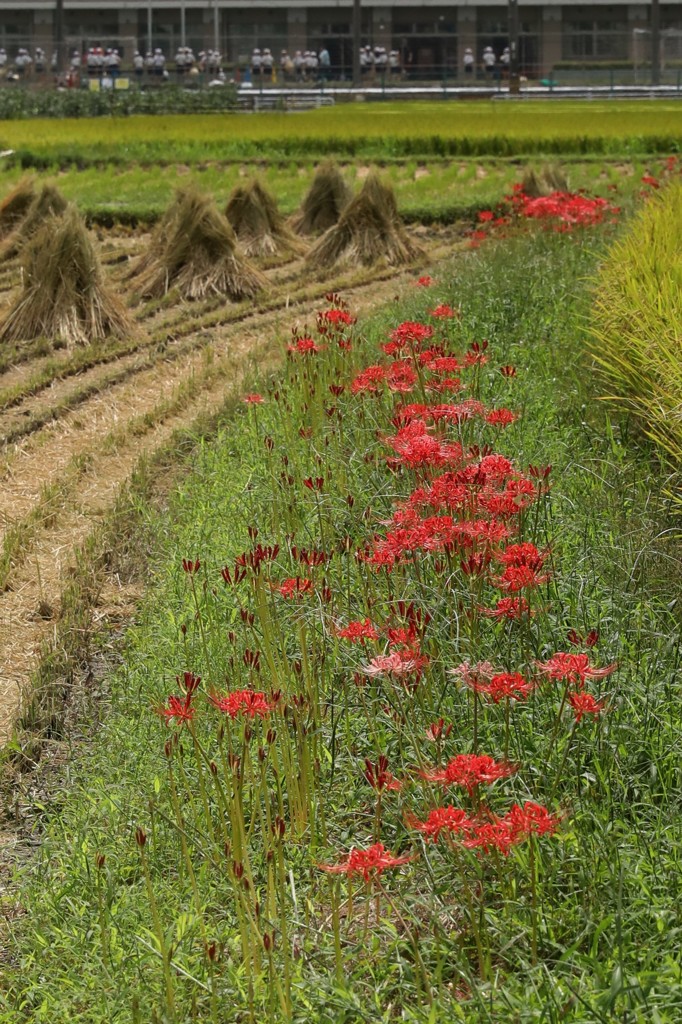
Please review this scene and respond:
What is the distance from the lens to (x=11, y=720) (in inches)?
173

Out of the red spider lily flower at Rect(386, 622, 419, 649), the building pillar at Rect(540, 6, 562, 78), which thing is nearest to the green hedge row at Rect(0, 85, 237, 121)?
the building pillar at Rect(540, 6, 562, 78)

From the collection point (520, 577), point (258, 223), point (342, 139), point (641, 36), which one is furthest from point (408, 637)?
point (641, 36)

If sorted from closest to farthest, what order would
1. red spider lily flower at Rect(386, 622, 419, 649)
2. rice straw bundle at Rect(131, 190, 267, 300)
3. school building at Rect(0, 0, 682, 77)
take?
1. red spider lily flower at Rect(386, 622, 419, 649)
2. rice straw bundle at Rect(131, 190, 267, 300)
3. school building at Rect(0, 0, 682, 77)

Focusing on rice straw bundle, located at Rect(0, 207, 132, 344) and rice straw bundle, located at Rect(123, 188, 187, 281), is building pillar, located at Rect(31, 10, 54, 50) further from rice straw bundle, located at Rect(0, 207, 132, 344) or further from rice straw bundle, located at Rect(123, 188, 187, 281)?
rice straw bundle, located at Rect(0, 207, 132, 344)

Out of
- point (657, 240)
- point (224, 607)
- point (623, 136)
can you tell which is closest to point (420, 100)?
point (623, 136)

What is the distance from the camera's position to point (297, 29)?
63250 mm

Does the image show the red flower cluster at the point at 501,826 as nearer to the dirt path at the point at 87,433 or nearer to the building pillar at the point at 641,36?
the dirt path at the point at 87,433

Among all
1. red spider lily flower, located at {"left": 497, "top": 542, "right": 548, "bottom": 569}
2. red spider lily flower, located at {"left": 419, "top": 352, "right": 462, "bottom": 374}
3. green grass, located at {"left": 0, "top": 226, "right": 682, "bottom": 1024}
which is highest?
red spider lily flower, located at {"left": 419, "top": 352, "right": 462, "bottom": 374}

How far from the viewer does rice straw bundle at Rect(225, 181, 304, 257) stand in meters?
13.6

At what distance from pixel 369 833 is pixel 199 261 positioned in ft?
28.5

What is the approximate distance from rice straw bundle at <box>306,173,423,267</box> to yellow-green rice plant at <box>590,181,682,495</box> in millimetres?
5300

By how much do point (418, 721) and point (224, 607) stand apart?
4.51 ft

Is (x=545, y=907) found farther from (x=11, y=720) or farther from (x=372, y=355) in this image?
(x=372, y=355)

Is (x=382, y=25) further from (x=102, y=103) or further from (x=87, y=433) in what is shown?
(x=87, y=433)
